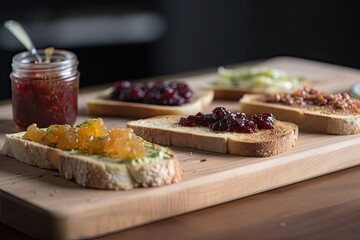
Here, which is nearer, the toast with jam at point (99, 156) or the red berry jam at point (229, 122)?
the toast with jam at point (99, 156)

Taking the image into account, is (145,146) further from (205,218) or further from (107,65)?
(107,65)

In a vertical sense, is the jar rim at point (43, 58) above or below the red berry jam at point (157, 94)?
above

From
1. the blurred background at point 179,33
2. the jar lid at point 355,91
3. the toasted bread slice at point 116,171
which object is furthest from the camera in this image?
the blurred background at point 179,33

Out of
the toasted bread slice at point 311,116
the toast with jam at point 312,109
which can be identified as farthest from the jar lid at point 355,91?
the toasted bread slice at point 311,116

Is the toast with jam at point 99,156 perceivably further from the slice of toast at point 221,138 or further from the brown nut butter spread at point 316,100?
the brown nut butter spread at point 316,100

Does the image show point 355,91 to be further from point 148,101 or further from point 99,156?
point 99,156

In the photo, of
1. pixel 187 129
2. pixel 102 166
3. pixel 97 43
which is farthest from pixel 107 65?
pixel 102 166

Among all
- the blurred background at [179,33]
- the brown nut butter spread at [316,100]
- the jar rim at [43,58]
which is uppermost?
the jar rim at [43,58]

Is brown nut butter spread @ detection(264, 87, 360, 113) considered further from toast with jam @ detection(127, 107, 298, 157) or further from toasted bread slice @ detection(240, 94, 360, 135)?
toast with jam @ detection(127, 107, 298, 157)
